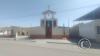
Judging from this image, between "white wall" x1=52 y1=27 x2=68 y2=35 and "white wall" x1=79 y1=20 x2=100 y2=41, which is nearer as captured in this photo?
"white wall" x1=79 y1=20 x2=100 y2=41

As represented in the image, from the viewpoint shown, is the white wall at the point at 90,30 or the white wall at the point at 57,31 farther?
the white wall at the point at 57,31

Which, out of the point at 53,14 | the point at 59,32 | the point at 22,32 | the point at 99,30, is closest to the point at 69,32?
the point at 59,32

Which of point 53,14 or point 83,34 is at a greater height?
point 53,14

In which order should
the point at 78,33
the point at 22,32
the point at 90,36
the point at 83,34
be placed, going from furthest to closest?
the point at 22,32 → the point at 78,33 → the point at 83,34 → the point at 90,36

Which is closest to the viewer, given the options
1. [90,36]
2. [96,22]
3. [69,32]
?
[96,22]

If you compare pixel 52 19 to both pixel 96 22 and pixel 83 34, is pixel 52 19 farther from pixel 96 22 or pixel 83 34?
pixel 96 22

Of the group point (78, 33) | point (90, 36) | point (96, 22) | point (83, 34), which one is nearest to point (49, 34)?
point (78, 33)

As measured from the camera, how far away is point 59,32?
1881 inches

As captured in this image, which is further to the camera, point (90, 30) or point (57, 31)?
point (57, 31)

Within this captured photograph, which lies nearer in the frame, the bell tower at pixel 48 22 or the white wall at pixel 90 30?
the white wall at pixel 90 30

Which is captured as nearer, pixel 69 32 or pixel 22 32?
pixel 69 32

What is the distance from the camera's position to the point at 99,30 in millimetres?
30344

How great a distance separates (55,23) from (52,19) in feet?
3.57

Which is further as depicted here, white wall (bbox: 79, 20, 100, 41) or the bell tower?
the bell tower
